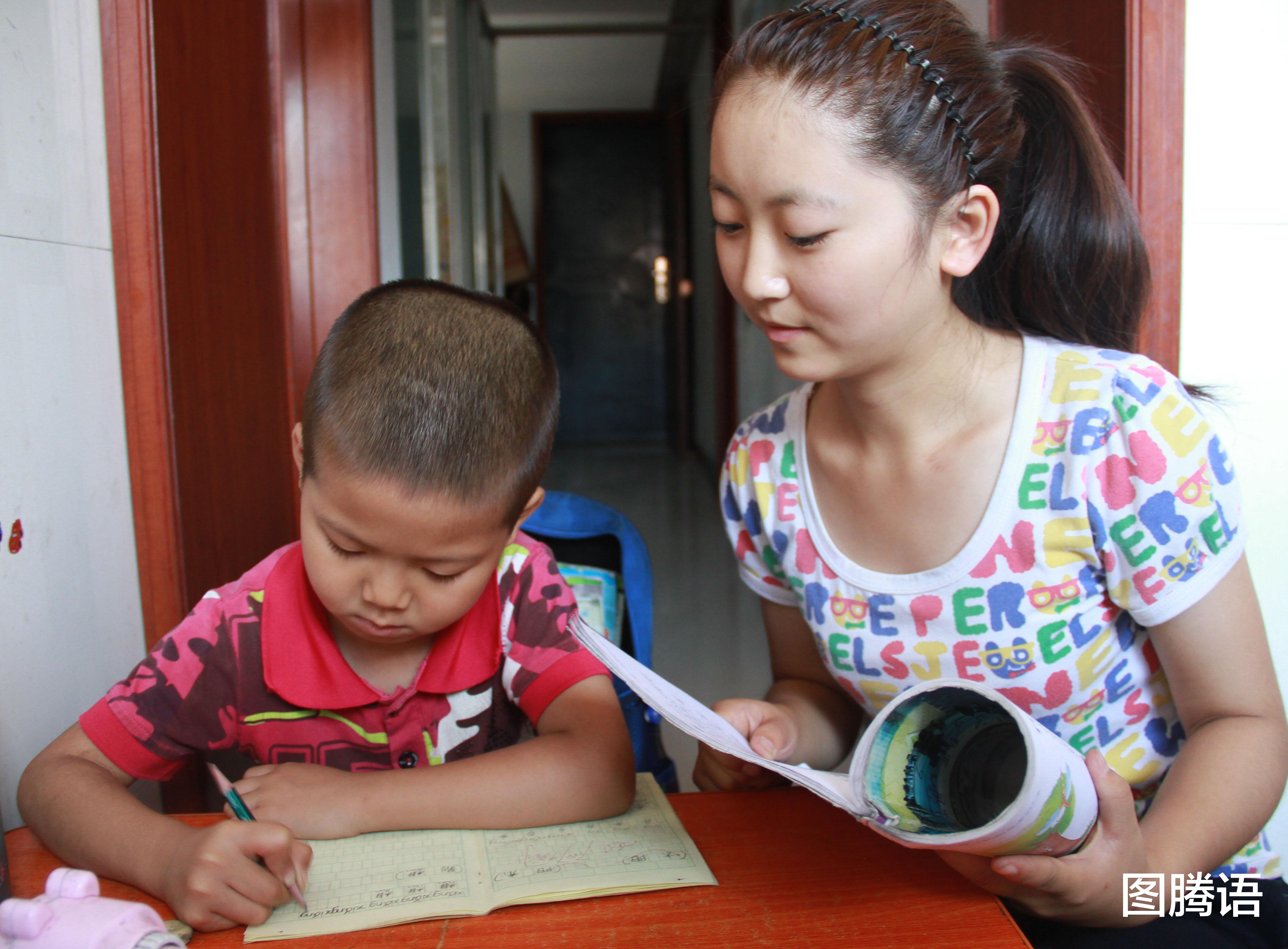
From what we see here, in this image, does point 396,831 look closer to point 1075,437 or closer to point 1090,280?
point 1075,437

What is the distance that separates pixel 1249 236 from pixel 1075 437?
0.50 meters

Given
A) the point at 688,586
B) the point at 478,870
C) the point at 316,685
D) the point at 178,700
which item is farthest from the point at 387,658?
the point at 688,586

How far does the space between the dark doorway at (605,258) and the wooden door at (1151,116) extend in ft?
22.1

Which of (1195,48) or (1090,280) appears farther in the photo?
(1195,48)

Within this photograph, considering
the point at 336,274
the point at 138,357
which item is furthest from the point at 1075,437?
the point at 336,274

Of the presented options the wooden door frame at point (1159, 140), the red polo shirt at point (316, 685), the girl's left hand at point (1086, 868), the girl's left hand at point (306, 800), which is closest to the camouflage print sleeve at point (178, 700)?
the red polo shirt at point (316, 685)

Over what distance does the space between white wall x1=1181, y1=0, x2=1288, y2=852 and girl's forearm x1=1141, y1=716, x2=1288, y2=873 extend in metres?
0.44

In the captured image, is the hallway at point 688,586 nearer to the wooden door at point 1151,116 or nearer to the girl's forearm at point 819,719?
the girl's forearm at point 819,719

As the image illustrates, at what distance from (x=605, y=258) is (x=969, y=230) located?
7387 mm

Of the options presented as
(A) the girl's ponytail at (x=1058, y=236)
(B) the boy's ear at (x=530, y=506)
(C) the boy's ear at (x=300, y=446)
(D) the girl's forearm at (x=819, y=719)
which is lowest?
(D) the girl's forearm at (x=819, y=719)

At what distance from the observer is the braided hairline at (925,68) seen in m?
0.76

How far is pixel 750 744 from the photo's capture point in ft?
2.54

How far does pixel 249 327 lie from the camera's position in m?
1.36

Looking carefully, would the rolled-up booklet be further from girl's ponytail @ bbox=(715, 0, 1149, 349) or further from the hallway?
the hallway
